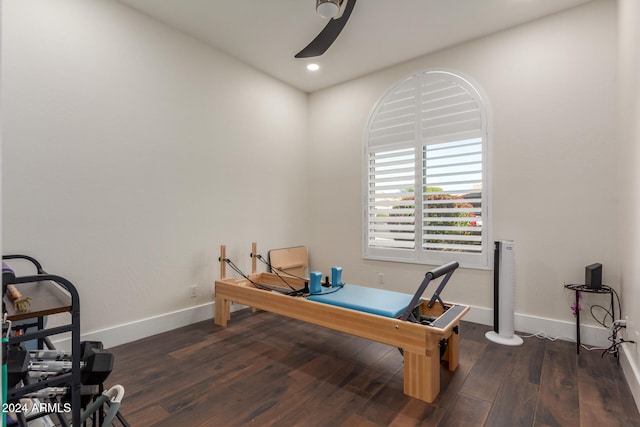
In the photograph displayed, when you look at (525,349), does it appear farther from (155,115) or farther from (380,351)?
(155,115)

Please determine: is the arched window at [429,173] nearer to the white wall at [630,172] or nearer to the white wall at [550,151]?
the white wall at [550,151]

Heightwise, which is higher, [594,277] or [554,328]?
[594,277]

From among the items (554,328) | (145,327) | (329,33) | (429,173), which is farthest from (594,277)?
(145,327)

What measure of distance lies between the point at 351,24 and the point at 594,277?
3023 mm

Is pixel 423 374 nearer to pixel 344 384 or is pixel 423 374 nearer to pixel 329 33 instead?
pixel 344 384

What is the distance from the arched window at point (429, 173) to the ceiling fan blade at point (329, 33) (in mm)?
1498

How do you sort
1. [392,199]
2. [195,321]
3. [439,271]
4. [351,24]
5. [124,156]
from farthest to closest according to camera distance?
1. [392,199]
2. [195,321]
3. [351,24]
4. [124,156]
5. [439,271]

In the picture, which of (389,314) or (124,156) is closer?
(389,314)

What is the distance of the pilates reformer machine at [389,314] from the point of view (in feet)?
6.93

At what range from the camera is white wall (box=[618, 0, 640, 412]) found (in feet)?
6.97

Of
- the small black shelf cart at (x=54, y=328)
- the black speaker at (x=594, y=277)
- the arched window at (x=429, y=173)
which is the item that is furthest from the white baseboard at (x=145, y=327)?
the black speaker at (x=594, y=277)

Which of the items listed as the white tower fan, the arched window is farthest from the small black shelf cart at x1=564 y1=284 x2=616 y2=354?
the arched window

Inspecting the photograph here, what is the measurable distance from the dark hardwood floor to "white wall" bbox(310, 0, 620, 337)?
598mm

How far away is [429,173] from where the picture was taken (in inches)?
147
